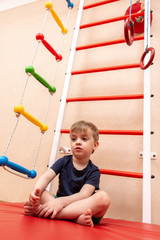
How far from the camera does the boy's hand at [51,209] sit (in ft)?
2.08

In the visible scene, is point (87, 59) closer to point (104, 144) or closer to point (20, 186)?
point (104, 144)

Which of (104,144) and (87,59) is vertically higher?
(87,59)

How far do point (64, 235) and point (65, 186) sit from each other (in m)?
0.48

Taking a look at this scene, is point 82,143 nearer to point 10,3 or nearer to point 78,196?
point 78,196

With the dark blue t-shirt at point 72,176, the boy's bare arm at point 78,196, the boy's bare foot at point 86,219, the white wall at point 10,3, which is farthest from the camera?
the white wall at point 10,3

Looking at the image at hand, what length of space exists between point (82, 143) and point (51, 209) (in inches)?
13.1

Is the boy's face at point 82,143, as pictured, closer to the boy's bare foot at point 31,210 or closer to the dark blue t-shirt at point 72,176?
the dark blue t-shirt at point 72,176

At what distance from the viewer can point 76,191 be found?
0.86 metres

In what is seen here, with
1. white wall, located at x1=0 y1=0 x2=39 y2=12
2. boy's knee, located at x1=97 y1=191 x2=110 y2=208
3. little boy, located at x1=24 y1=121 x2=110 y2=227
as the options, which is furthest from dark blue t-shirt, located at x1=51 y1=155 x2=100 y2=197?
white wall, located at x1=0 y1=0 x2=39 y2=12

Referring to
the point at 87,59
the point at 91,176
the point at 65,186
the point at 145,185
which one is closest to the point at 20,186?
the point at 65,186

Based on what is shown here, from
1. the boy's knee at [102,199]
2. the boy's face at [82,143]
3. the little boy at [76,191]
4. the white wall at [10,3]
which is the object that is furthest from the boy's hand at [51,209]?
the white wall at [10,3]

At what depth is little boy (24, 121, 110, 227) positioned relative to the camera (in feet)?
2.11

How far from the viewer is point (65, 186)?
0.88m

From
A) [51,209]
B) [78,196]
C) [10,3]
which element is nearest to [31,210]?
[51,209]
